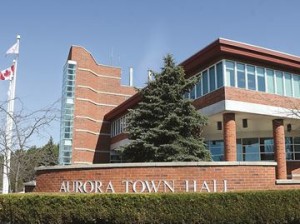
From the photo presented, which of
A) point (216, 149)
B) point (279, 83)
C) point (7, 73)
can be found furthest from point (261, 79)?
point (7, 73)

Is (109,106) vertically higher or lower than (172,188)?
higher

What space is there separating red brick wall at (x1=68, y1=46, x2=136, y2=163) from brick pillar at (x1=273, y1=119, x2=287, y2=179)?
26692 millimetres

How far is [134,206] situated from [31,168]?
1016 centimetres

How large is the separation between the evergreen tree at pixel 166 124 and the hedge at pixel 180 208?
8.82 meters

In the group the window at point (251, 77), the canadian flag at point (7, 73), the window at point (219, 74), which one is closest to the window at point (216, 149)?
the window at point (251, 77)

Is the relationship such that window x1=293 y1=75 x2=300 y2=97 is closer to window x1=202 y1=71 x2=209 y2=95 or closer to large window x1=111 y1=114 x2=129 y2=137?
window x1=202 y1=71 x2=209 y2=95

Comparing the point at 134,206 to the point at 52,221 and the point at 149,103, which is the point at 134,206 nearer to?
the point at 52,221

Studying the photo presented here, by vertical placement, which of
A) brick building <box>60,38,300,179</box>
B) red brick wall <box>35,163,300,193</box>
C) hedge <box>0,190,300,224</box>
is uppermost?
brick building <box>60,38,300,179</box>

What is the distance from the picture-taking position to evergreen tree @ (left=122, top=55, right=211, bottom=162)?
20031 millimetres

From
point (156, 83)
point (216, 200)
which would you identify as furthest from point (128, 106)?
point (216, 200)

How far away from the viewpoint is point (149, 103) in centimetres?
2148

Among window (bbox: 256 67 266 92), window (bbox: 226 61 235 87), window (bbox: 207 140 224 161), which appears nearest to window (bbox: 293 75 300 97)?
window (bbox: 256 67 266 92)

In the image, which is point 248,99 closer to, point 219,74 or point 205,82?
point 219,74

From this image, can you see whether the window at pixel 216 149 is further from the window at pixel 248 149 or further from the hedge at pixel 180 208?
the hedge at pixel 180 208
